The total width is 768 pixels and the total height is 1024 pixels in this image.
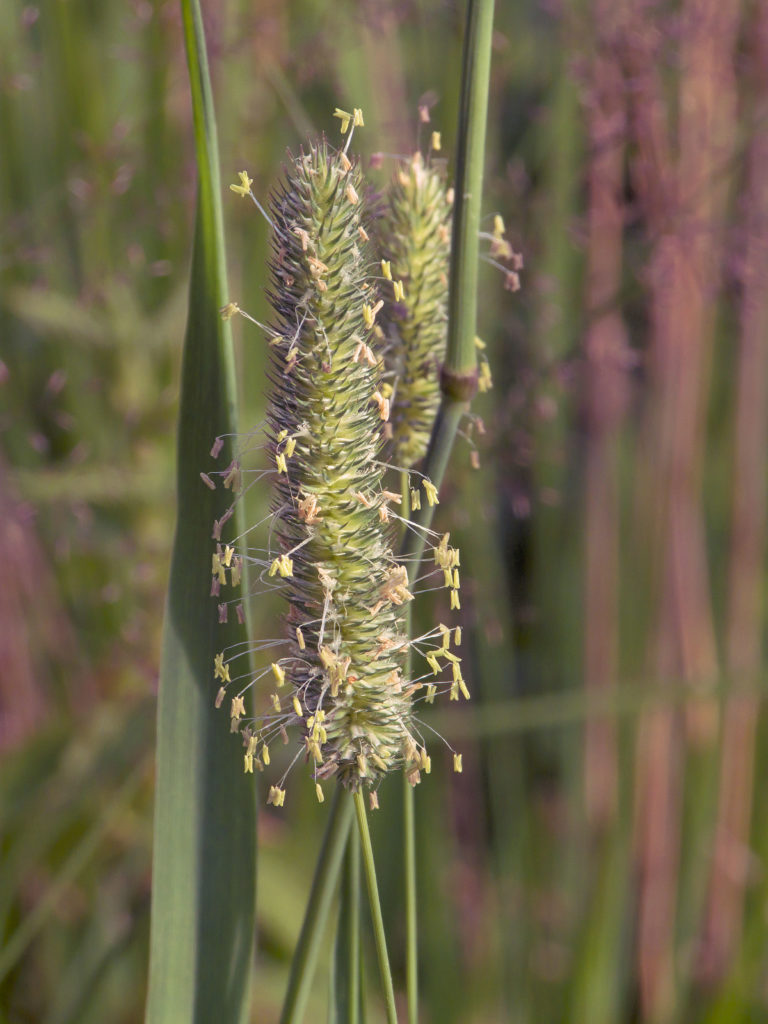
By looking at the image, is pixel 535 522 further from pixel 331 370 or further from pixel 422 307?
pixel 331 370

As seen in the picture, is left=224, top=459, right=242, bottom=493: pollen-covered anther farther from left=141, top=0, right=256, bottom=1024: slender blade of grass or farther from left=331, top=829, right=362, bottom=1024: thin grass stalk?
left=331, top=829, right=362, bottom=1024: thin grass stalk

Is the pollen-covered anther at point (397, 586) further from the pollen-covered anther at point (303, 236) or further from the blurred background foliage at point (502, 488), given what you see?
the blurred background foliage at point (502, 488)

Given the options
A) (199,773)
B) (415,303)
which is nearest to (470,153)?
(415,303)

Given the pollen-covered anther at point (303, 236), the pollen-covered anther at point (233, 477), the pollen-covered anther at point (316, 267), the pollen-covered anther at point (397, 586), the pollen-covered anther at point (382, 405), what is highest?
the pollen-covered anther at point (303, 236)

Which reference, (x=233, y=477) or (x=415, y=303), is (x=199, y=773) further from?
(x=415, y=303)

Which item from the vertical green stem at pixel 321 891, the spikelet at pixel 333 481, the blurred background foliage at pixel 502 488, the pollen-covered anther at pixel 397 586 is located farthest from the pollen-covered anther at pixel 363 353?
the blurred background foliage at pixel 502 488

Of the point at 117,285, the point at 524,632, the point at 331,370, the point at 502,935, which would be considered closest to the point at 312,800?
the point at 502,935
